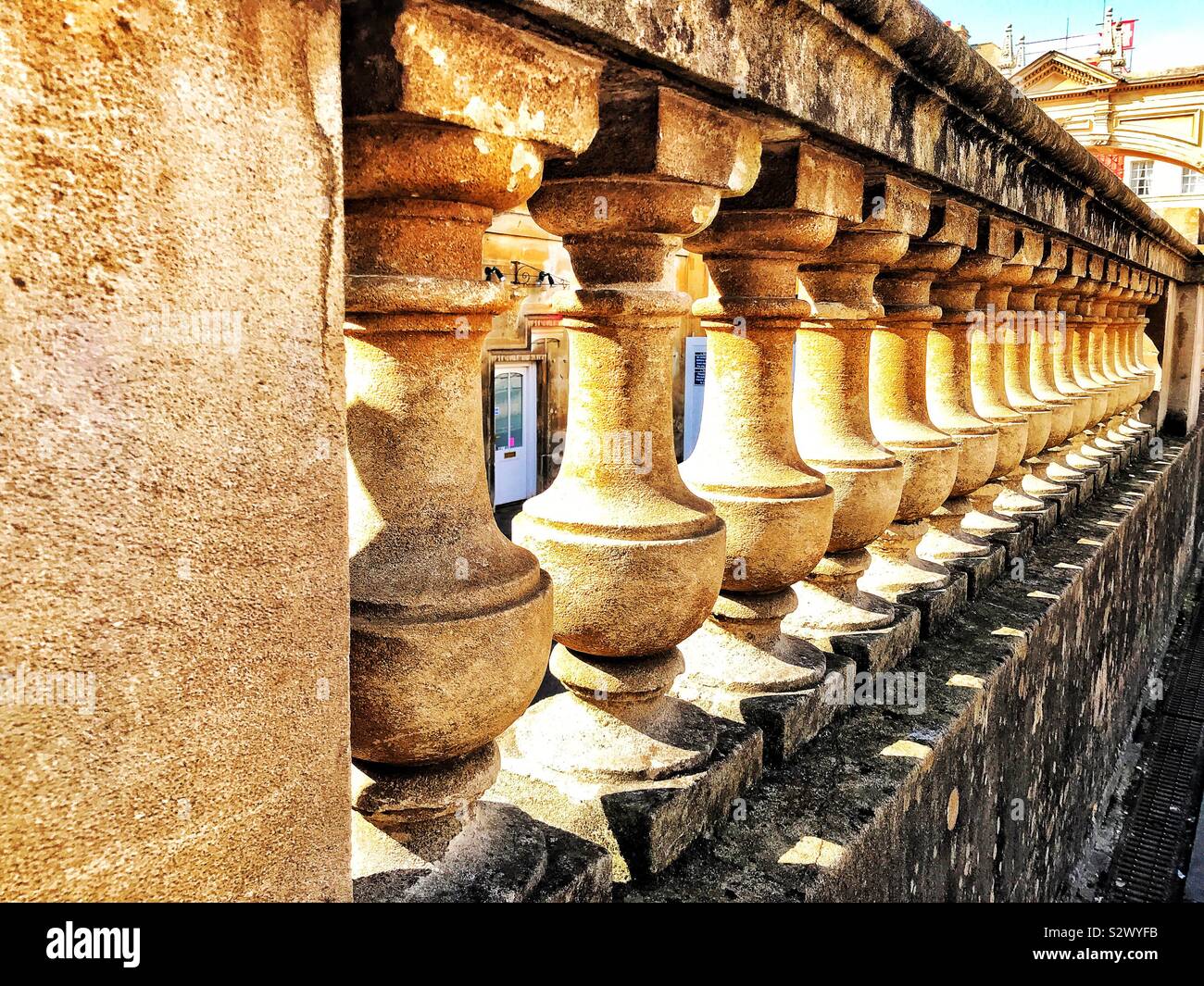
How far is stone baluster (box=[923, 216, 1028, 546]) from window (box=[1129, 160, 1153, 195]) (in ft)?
120

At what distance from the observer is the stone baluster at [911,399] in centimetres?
359

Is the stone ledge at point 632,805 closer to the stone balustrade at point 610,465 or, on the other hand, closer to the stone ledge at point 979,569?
the stone balustrade at point 610,465

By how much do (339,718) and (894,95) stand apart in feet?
7.33

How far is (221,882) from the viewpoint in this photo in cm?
114

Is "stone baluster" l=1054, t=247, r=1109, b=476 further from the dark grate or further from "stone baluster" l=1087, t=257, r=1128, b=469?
the dark grate

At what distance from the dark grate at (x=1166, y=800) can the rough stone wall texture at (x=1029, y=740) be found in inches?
16.7

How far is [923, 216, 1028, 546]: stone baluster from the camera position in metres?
4.13

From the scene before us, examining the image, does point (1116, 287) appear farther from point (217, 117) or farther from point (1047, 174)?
point (217, 117)

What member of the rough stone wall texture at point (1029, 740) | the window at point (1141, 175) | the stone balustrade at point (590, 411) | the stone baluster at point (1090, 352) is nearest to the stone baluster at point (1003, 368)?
the rough stone wall texture at point (1029, 740)

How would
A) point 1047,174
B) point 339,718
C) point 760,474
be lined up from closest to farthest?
point 339,718, point 760,474, point 1047,174

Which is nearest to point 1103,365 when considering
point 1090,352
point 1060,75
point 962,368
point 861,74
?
point 1090,352

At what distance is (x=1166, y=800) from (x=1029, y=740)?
4.21 metres

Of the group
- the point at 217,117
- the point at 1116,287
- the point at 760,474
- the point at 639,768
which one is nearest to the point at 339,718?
the point at 217,117

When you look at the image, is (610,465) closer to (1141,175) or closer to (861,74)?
(861,74)
